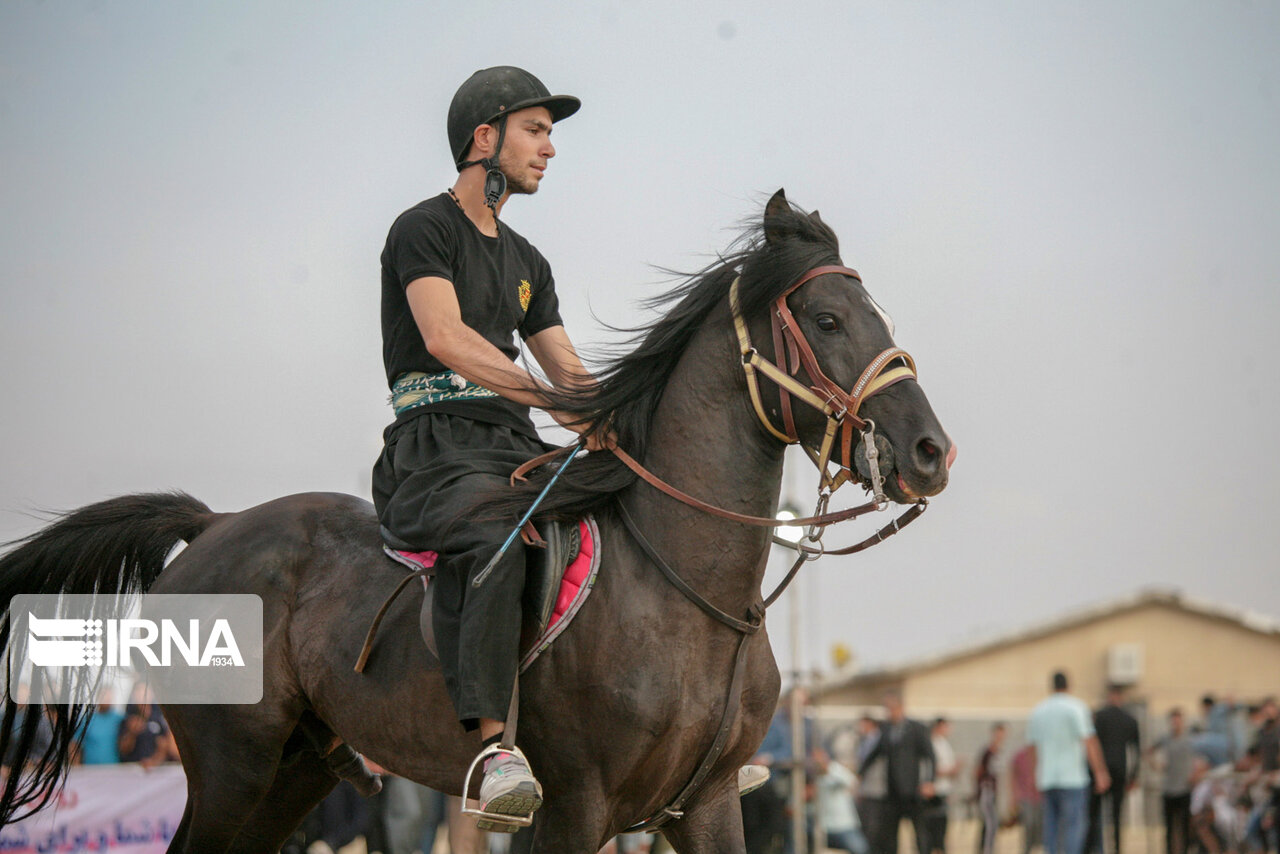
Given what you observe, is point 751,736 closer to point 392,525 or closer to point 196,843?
point 392,525

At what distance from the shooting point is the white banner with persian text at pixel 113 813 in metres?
8.55

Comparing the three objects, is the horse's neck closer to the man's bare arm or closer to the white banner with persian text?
the man's bare arm

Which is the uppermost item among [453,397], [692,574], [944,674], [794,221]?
[794,221]

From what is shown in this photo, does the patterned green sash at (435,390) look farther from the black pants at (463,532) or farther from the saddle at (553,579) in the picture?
the saddle at (553,579)

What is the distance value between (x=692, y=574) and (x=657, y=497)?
11.4 inches

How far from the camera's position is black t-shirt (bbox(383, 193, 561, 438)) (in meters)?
4.71

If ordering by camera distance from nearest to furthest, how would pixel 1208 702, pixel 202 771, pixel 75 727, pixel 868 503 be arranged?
pixel 868 503, pixel 202 771, pixel 75 727, pixel 1208 702

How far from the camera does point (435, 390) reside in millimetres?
4844

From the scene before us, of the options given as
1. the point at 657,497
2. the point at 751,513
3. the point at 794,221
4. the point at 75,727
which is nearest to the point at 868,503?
the point at 751,513

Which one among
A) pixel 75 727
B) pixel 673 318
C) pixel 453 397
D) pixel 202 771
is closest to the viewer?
pixel 673 318

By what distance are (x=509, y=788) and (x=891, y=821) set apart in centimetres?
1013

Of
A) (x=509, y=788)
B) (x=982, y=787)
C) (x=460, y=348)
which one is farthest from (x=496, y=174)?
(x=982, y=787)

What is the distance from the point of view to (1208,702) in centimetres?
1612

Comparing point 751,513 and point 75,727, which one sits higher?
point 751,513
